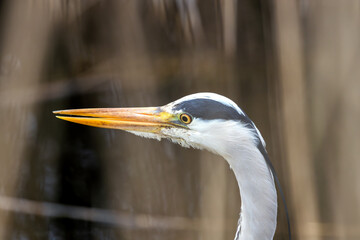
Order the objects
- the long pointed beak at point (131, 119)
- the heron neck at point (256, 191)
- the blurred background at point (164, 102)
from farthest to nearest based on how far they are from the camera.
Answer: the blurred background at point (164, 102) < the long pointed beak at point (131, 119) < the heron neck at point (256, 191)

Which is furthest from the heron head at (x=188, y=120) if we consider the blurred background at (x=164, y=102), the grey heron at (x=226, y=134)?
the blurred background at (x=164, y=102)

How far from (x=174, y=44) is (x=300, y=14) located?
1.96 feet

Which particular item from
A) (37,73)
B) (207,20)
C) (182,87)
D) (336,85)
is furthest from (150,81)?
(336,85)

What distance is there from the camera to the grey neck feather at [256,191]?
0.99m

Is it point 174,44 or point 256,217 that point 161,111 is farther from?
point 174,44

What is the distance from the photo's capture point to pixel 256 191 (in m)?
1.00

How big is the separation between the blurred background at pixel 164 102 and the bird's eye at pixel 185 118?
1.40ft

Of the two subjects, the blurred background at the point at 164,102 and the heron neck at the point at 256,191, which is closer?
the heron neck at the point at 256,191

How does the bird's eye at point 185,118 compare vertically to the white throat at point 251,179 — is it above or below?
above

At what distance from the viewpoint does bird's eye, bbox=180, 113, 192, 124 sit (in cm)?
107

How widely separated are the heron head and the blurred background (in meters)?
0.38

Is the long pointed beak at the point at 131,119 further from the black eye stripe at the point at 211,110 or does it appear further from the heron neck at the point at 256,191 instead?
the heron neck at the point at 256,191

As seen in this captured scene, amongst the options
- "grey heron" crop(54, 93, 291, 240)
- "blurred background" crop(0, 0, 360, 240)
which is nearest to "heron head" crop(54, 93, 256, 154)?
"grey heron" crop(54, 93, 291, 240)

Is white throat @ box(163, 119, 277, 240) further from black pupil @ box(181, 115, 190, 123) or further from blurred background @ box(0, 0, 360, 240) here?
blurred background @ box(0, 0, 360, 240)
